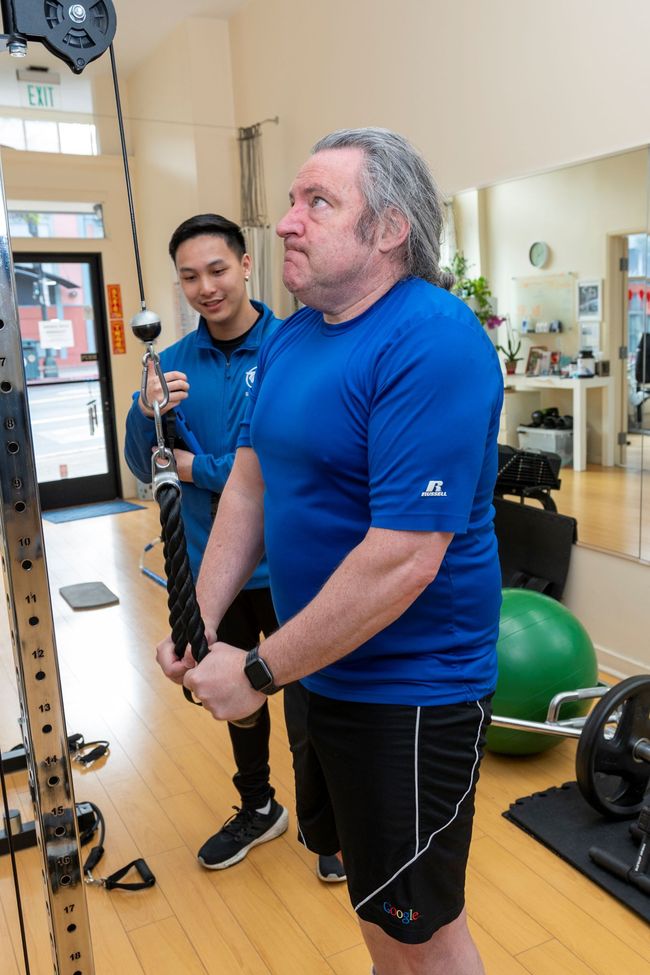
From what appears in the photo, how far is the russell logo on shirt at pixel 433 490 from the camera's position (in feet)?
3.56

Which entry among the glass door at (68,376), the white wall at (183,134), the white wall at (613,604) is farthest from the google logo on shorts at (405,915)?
the glass door at (68,376)

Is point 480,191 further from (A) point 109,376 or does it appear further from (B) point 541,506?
(A) point 109,376

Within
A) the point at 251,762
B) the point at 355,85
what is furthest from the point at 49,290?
the point at 251,762

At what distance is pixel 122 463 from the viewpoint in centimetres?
776

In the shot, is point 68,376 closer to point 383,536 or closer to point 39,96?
point 39,96

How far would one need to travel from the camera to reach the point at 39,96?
7.06 metres

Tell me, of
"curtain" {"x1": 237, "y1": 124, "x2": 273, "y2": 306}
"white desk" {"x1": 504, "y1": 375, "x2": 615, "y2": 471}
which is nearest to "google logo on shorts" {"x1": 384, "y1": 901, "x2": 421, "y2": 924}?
"white desk" {"x1": 504, "y1": 375, "x2": 615, "y2": 471}

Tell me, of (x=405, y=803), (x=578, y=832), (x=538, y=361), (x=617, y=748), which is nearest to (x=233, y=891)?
(x=578, y=832)

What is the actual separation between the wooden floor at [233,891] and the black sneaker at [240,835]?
0.09ft

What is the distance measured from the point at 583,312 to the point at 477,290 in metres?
0.60

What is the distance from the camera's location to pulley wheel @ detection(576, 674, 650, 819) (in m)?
2.17

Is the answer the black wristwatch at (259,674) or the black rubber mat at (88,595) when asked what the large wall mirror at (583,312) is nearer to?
the black rubber mat at (88,595)

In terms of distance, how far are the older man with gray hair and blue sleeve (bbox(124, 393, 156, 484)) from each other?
79cm

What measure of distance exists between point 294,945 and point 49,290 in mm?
6448
